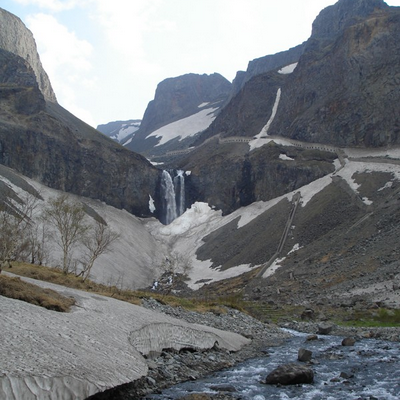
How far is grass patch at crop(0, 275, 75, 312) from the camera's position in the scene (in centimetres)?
2006

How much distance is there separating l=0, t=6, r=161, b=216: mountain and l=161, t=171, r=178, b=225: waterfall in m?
2.04

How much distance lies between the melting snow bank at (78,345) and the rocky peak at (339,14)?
564 feet

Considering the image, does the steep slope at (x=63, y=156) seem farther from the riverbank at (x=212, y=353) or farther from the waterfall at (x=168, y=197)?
the riverbank at (x=212, y=353)

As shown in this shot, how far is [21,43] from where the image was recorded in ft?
547

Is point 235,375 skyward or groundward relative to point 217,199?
groundward

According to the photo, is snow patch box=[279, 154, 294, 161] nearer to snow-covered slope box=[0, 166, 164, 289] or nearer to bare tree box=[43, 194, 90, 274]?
snow-covered slope box=[0, 166, 164, 289]

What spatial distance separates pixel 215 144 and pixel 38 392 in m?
139

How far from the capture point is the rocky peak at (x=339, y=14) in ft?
566

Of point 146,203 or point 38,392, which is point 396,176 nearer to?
point 146,203

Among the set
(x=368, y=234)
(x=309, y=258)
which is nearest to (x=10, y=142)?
(x=309, y=258)

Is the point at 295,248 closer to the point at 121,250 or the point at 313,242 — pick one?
the point at 313,242

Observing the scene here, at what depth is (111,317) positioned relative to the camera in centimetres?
2142

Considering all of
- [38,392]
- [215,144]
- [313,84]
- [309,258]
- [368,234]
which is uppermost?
[313,84]

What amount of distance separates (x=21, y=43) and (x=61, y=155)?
3286 inches
